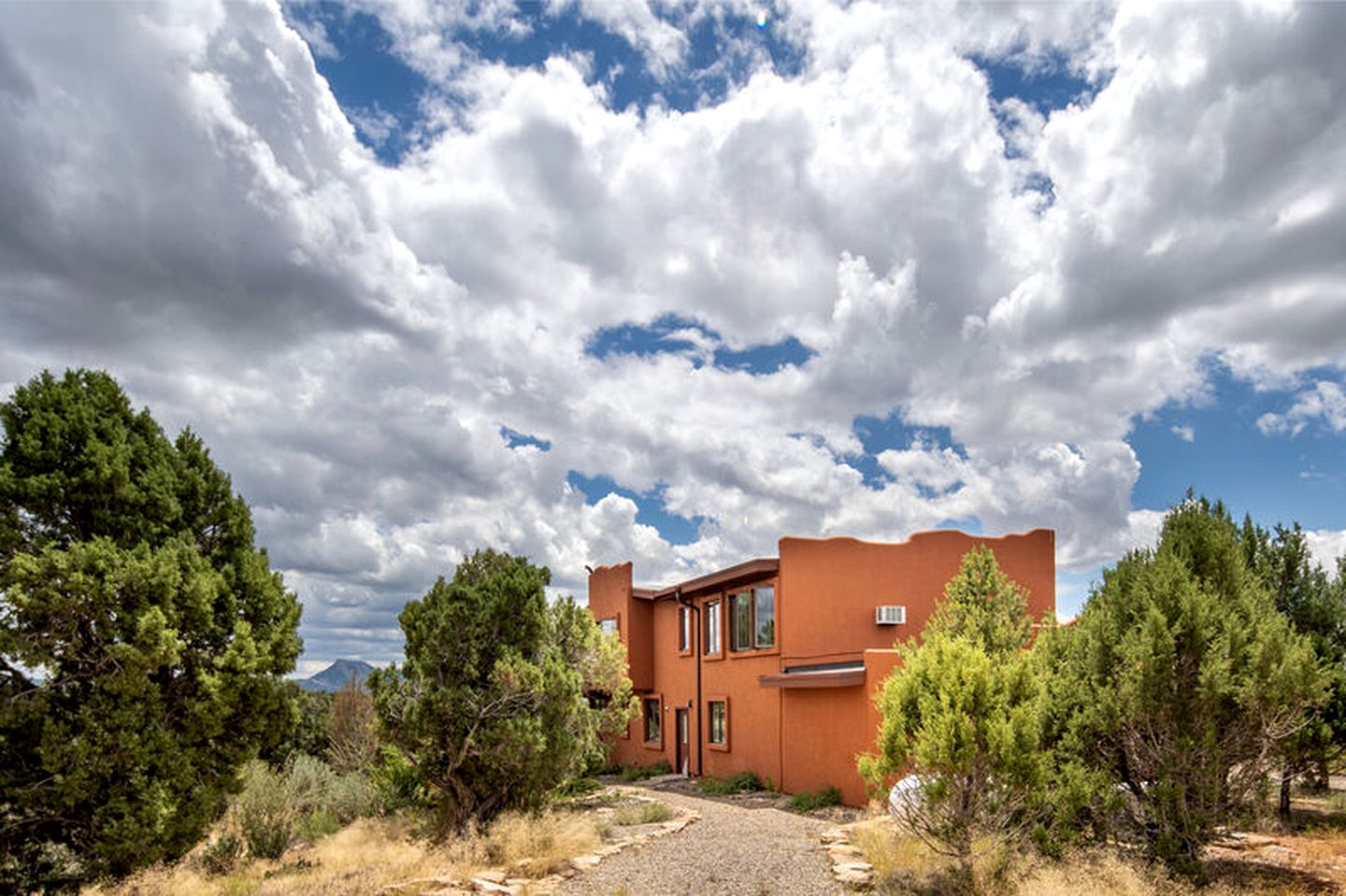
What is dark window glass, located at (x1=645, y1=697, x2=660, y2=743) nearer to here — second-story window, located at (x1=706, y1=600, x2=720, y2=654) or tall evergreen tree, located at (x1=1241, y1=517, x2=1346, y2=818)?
second-story window, located at (x1=706, y1=600, x2=720, y2=654)

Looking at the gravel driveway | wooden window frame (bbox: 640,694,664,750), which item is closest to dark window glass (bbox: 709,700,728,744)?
wooden window frame (bbox: 640,694,664,750)

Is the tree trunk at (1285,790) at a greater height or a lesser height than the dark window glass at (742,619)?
lesser

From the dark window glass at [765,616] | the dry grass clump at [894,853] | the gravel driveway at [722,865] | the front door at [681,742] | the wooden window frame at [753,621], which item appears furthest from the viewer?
the front door at [681,742]

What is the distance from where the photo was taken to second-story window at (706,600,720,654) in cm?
2620

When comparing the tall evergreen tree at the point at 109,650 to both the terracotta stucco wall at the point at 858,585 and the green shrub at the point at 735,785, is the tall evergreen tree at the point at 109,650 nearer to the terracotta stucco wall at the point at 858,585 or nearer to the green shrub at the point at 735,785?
the green shrub at the point at 735,785

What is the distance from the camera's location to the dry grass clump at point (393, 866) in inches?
468

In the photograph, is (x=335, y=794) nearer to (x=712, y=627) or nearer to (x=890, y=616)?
(x=712, y=627)

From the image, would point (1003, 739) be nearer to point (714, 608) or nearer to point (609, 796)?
point (609, 796)

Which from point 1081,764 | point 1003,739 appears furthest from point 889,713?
point 1081,764

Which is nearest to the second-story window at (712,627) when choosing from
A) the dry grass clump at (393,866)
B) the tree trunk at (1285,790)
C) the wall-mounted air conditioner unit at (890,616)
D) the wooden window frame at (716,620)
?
the wooden window frame at (716,620)

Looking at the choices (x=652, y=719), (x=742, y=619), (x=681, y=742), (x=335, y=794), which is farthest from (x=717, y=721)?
(x=335, y=794)

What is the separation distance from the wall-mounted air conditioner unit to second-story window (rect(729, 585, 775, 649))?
2.43 metres

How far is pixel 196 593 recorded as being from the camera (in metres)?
12.8

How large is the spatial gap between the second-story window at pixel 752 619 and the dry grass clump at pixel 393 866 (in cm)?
902
